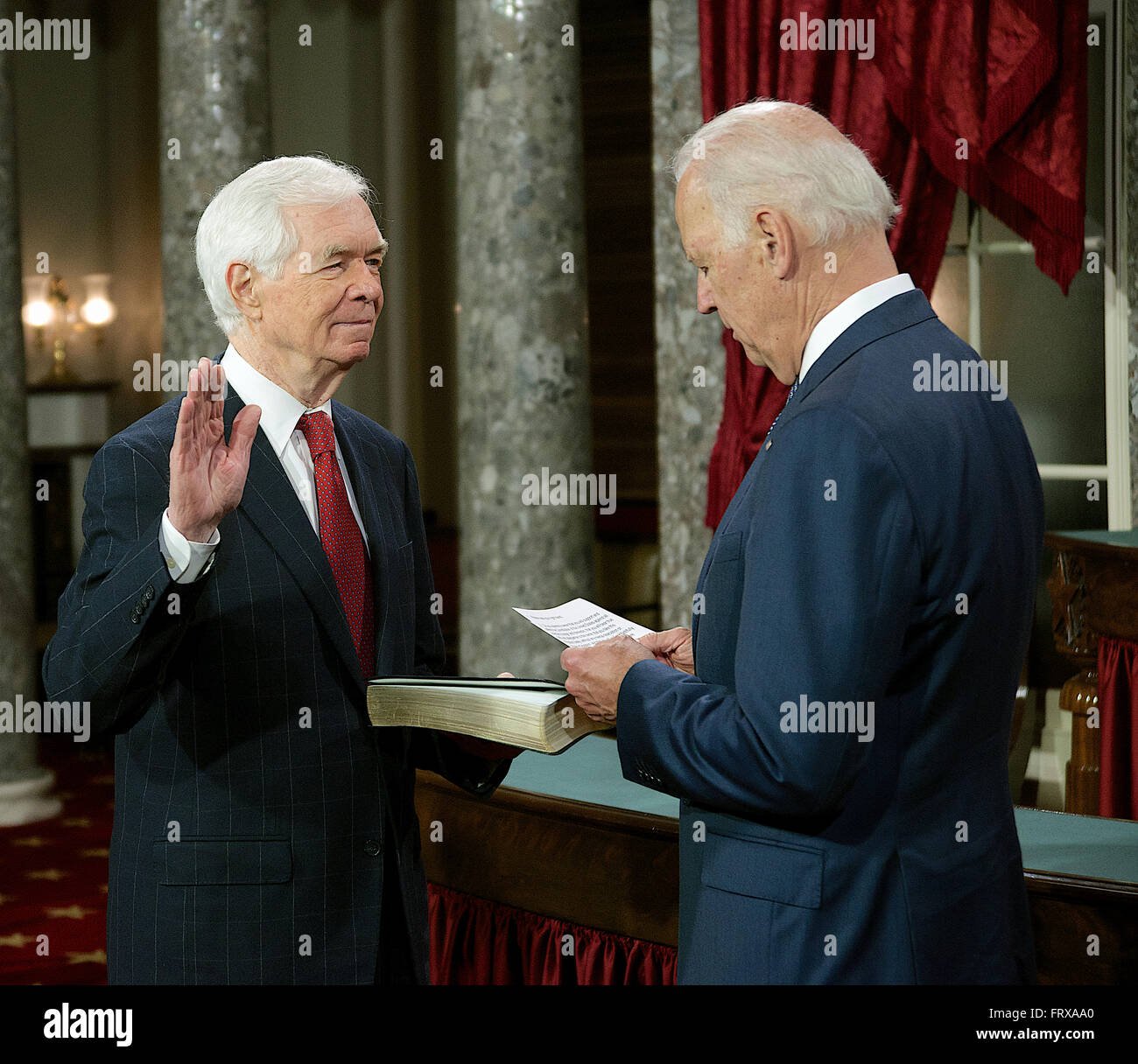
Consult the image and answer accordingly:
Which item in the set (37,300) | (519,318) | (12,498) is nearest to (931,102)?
(519,318)

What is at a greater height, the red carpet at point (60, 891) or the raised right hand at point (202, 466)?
the raised right hand at point (202, 466)

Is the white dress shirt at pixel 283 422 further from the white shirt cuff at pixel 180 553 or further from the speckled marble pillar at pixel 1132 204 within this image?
the speckled marble pillar at pixel 1132 204

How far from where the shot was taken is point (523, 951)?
249 centimetres

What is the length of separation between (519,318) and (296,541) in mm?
2652

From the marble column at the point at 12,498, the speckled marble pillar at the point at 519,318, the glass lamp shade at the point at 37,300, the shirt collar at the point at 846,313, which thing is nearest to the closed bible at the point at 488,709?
the shirt collar at the point at 846,313

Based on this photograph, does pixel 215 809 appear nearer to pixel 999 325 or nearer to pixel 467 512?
pixel 467 512

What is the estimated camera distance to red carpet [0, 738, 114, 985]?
4145 millimetres

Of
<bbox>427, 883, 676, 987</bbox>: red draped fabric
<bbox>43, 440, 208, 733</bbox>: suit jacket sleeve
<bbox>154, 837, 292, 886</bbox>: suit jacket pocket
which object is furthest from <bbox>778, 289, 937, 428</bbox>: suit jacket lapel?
<bbox>427, 883, 676, 987</bbox>: red draped fabric

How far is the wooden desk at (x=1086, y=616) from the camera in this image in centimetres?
384

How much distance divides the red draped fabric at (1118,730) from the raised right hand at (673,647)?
247 cm

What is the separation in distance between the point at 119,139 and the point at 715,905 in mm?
10033

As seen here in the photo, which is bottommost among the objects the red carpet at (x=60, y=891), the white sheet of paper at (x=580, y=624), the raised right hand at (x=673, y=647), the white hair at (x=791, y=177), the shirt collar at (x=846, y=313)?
the red carpet at (x=60, y=891)

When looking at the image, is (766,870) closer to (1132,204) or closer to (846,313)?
(846,313)

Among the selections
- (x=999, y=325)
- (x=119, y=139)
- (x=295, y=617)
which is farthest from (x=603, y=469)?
(x=295, y=617)
